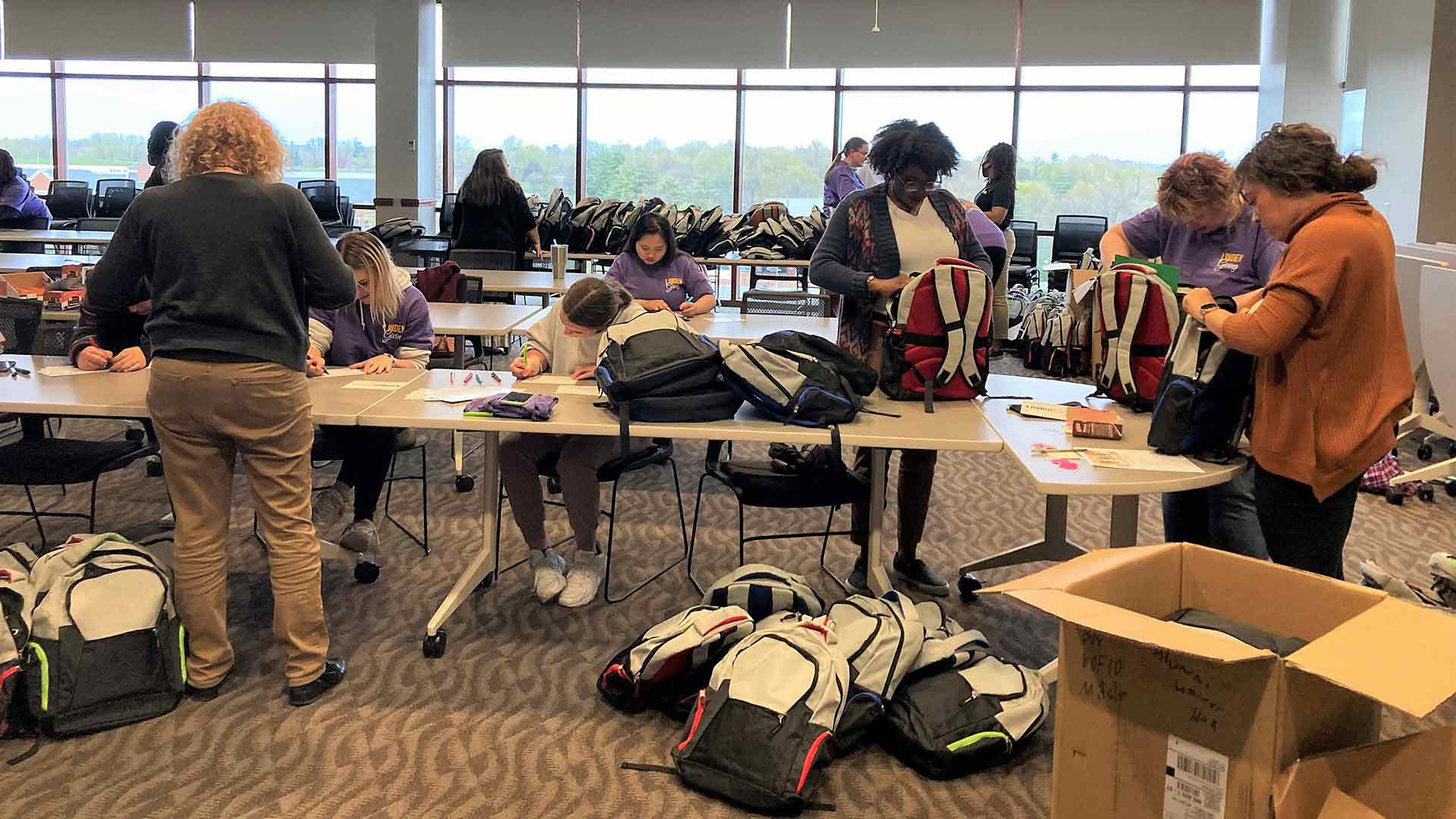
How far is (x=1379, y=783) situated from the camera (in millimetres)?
1503

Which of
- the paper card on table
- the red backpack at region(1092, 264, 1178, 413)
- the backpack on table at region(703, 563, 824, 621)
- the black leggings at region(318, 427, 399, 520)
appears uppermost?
the red backpack at region(1092, 264, 1178, 413)

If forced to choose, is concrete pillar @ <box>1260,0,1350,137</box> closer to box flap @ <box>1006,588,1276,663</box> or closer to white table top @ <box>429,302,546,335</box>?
white table top @ <box>429,302,546,335</box>

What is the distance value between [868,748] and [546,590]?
3.97 ft

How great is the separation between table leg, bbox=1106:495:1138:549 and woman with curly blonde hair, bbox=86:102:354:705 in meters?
1.98

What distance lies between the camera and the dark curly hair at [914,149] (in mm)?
3410

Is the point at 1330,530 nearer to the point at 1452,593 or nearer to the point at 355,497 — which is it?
the point at 1452,593

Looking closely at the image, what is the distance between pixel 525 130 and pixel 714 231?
5.16m

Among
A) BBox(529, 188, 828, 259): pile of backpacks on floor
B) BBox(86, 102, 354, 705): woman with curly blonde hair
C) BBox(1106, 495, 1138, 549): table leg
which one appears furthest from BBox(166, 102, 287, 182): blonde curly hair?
BBox(529, 188, 828, 259): pile of backpacks on floor

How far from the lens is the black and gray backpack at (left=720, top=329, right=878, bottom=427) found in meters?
2.93

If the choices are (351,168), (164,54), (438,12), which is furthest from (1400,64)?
(164,54)

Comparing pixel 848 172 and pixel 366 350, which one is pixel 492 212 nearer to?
pixel 848 172

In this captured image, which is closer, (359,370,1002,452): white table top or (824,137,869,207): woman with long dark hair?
(359,370,1002,452): white table top

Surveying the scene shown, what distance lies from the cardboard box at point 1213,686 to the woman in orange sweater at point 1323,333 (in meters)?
0.56

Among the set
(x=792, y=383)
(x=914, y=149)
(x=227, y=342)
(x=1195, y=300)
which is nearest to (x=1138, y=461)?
(x=1195, y=300)
